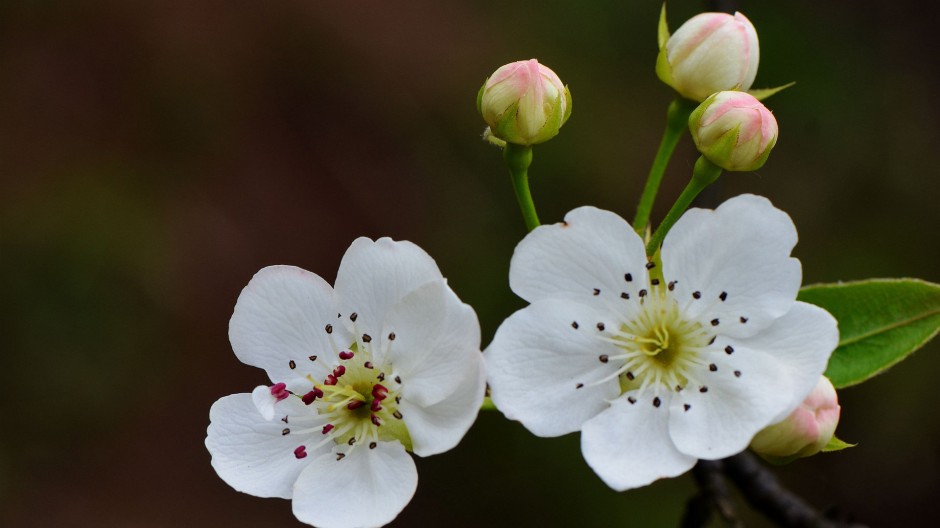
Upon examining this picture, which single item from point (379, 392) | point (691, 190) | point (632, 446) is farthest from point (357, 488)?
point (691, 190)

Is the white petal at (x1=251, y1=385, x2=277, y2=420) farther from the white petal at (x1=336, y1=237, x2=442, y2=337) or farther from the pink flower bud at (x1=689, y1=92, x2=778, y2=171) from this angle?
the pink flower bud at (x1=689, y1=92, x2=778, y2=171)

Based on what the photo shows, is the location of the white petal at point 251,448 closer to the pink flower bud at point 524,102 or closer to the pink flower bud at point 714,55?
the pink flower bud at point 524,102

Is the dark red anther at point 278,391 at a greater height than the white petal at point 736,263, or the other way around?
the dark red anther at point 278,391

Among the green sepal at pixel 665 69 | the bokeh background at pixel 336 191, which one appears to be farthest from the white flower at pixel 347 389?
the bokeh background at pixel 336 191

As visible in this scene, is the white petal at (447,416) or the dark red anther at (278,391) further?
the dark red anther at (278,391)

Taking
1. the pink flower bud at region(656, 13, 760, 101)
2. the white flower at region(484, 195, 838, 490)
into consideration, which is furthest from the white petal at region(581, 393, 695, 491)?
the pink flower bud at region(656, 13, 760, 101)

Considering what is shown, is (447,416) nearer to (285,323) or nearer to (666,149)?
(285,323)
